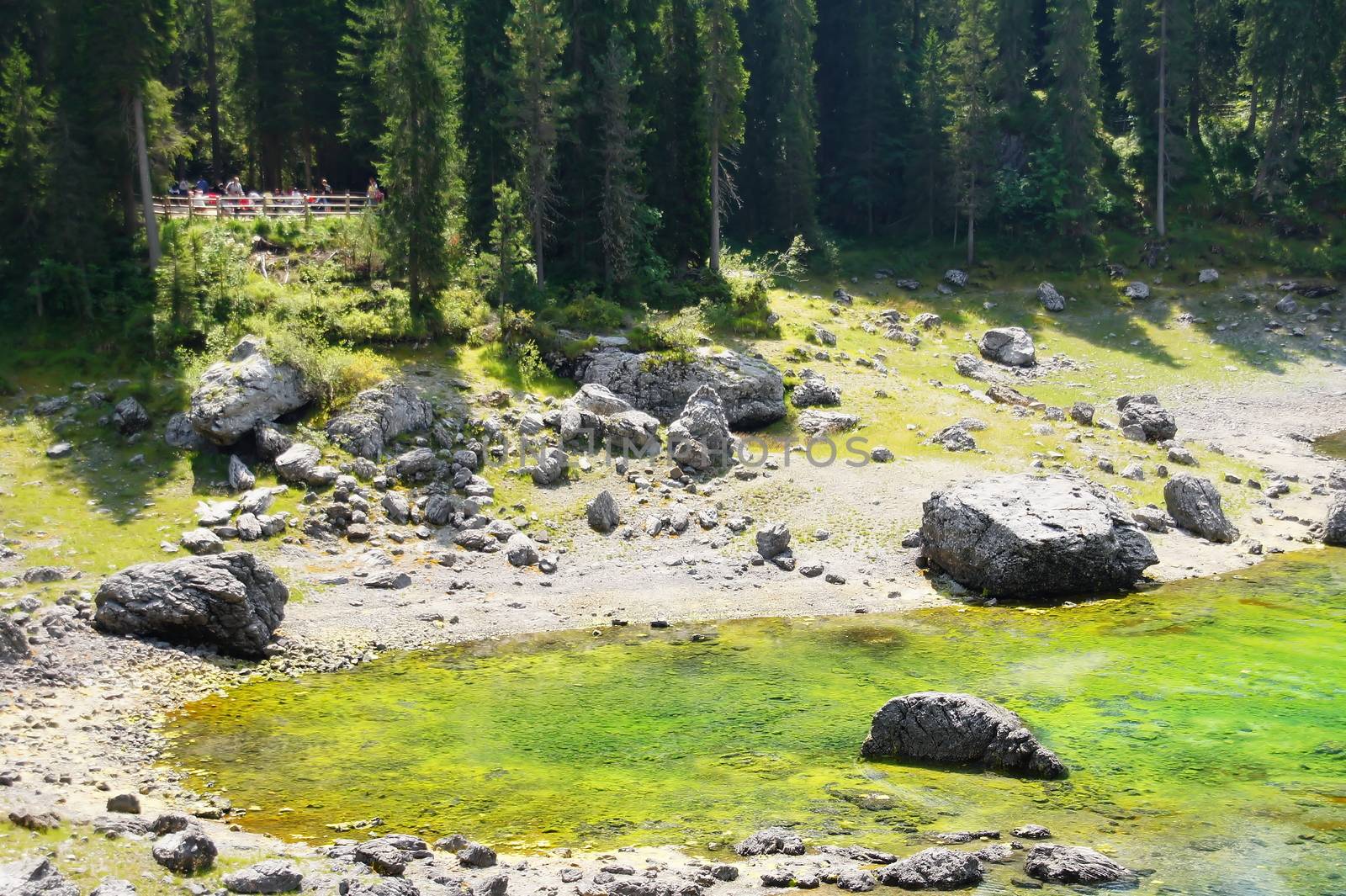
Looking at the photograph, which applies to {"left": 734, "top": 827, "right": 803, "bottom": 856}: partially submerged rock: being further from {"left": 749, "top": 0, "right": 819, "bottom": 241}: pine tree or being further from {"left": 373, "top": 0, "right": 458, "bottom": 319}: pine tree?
{"left": 749, "top": 0, "right": 819, "bottom": 241}: pine tree

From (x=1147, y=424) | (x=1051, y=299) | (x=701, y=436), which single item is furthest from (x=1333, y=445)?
(x=701, y=436)

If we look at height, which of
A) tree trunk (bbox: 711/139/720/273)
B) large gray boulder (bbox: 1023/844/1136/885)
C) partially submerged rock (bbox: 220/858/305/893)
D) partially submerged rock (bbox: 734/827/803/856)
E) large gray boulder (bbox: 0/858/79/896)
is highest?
tree trunk (bbox: 711/139/720/273)

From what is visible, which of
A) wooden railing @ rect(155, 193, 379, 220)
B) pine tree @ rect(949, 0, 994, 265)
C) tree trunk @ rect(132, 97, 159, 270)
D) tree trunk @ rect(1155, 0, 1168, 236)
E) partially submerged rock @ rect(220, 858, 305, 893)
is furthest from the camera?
tree trunk @ rect(1155, 0, 1168, 236)

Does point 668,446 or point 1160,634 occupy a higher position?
point 668,446

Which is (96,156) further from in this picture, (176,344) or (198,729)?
(198,729)

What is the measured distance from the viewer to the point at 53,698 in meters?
25.9

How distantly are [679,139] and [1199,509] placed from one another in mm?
33216

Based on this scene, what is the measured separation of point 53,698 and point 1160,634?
89.2 feet

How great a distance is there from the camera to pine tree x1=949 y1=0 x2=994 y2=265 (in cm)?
7125

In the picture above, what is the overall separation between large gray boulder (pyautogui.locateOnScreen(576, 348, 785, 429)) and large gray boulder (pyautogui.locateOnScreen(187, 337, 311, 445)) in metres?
12.3

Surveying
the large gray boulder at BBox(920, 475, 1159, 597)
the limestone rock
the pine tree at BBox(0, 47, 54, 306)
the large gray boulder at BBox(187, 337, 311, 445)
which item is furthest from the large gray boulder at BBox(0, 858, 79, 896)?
the limestone rock

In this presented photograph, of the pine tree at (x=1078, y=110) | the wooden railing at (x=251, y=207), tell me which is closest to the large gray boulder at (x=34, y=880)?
the wooden railing at (x=251, y=207)

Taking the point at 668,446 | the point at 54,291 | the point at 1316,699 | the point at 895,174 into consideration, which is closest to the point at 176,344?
the point at 54,291

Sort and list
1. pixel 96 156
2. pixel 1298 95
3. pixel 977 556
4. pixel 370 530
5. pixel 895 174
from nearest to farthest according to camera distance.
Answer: pixel 977 556 < pixel 370 530 < pixel 96 156 < pixel 1298 95 < pixel 895 174
